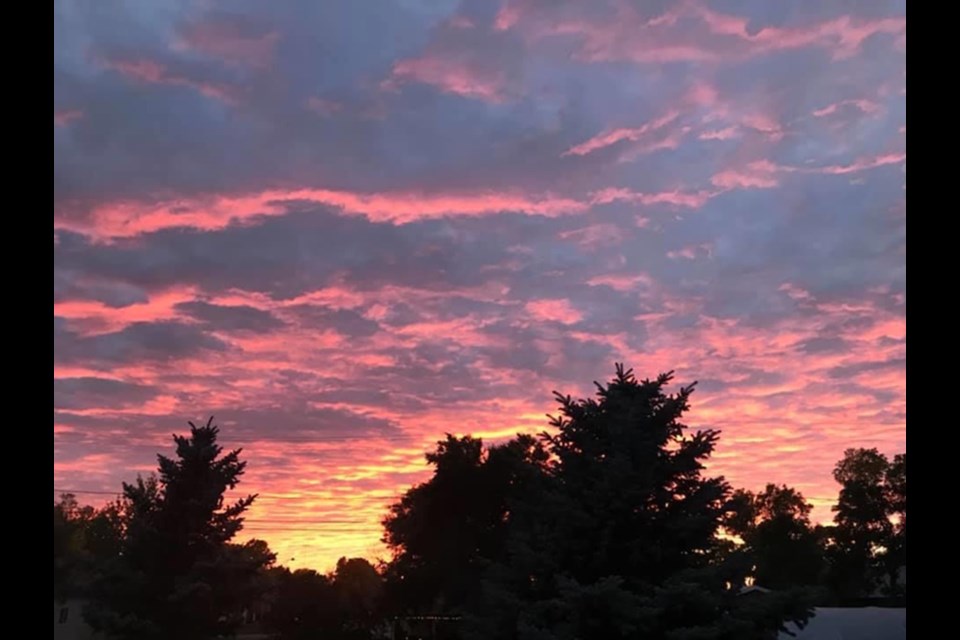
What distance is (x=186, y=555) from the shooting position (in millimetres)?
37688

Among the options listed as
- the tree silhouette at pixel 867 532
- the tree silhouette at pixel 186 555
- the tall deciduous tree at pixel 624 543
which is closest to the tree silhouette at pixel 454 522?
the tree silhouette at pixel 186 555

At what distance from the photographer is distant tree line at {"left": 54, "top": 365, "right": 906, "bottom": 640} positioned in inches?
875

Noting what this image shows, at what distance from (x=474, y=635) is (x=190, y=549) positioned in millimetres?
16466

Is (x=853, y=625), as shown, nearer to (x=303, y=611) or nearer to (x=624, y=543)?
(x=624, y=543)

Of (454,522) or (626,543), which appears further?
(454,522)

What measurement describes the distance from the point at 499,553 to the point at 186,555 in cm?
1589

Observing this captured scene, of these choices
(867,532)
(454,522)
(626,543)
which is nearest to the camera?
(626,543)

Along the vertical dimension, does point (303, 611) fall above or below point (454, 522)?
below

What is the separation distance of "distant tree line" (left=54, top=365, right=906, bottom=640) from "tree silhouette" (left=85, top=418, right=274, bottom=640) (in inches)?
2.7

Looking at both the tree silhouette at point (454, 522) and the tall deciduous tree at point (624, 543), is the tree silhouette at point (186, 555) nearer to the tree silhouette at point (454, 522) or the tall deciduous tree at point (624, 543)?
the tree silhouette at point (454, 522)

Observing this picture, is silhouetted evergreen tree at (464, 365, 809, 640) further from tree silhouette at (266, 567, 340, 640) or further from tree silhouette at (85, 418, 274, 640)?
tree silhouette at (266, 567, 340, 640)

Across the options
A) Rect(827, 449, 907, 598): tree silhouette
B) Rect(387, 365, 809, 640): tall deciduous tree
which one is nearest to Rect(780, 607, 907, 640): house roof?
Rect(387, 365, 809, 640): tall deciduous tree

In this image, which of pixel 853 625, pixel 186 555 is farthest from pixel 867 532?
pixel 186 555

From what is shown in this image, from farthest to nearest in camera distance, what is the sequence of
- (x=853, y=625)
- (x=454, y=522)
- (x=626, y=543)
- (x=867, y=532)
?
(x=867, y=532) → (x=454, y=522) → (x=853, y=625) → (x=626, y=543)
